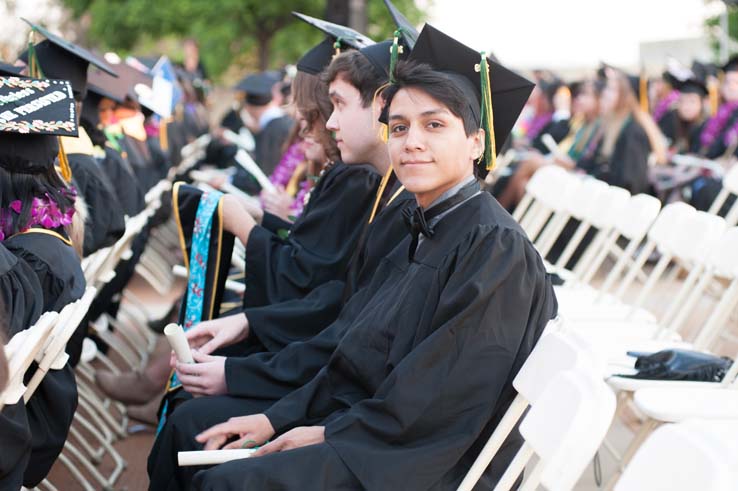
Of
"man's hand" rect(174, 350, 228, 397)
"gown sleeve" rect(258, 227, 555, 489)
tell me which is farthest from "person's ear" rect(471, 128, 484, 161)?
"man's hand" rect(174, 350, 228, 397)

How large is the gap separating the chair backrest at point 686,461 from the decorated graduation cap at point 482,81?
4.43 ft

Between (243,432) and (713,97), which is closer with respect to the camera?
(243,432)

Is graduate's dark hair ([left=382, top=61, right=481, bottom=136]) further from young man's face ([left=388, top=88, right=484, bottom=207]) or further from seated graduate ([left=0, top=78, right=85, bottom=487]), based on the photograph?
seated graduate ([left=0, top=78, right=85, bottom=487])

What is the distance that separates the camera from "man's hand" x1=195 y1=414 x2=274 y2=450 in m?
2.86

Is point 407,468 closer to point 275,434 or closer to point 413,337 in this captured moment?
point 413,337

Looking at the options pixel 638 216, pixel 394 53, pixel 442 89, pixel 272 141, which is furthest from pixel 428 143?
pixel 272 141

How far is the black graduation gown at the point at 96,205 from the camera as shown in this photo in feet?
16.0

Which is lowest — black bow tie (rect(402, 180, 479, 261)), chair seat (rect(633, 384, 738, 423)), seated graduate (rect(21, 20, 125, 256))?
seated graduate (rect(21, 20, 125, 256))

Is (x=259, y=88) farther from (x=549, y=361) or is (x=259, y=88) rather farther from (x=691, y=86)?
(x=549, y=361)

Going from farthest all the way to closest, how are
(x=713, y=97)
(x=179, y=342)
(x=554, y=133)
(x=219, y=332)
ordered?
(x=554, y=133)
(x=713, y=97)
(x=219, y=332)
(x=179, y=342)

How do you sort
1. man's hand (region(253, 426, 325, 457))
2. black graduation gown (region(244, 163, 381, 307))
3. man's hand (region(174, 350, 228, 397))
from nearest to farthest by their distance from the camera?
man's hand (region(253, 426, 325, 457)) → man's hand (region(174, 350, 228, 397)) → black graduation gown (region(244, 163, 381, 307))

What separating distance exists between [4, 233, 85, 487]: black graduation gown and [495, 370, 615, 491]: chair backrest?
1.73 m

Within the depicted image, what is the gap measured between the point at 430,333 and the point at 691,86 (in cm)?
943

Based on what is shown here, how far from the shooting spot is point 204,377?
328 centimetres
